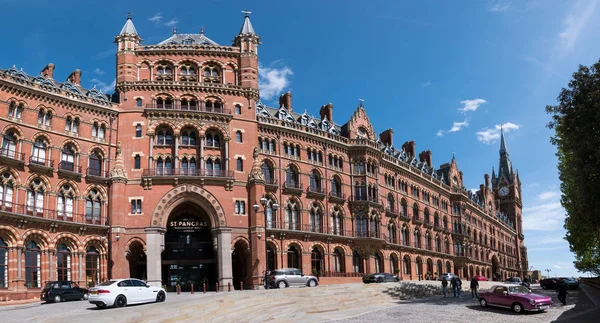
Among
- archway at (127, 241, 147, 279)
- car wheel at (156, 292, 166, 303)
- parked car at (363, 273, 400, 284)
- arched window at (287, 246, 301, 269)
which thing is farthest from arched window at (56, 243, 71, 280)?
parked car at (363, 273, 400, 284)

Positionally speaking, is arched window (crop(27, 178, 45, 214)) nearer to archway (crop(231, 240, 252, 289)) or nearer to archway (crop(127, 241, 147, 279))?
archway (crop(127, 241, 147, 279))

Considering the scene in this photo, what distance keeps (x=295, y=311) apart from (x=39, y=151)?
1109 inches

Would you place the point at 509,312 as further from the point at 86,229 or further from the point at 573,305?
the point at 86,229

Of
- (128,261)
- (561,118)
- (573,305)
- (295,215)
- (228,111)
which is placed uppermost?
(228,111)

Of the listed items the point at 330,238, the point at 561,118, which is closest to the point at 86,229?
the point at 330,238

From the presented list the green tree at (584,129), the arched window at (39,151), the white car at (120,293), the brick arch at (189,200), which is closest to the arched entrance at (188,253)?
the brick arch at (189,200)

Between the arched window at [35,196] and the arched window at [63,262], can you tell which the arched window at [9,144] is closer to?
the arched window at [35,196]

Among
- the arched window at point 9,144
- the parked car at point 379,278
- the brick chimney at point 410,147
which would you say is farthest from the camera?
the brick chimney at point 410,147

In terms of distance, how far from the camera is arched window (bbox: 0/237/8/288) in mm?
43906

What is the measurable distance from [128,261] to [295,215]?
58.6 feet

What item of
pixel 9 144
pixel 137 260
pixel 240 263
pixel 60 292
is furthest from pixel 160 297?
pixel 240 263

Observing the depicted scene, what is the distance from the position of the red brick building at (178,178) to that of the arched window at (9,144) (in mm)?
106

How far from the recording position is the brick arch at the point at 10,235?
44.5m

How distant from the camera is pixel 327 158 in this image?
6600 centimetres
